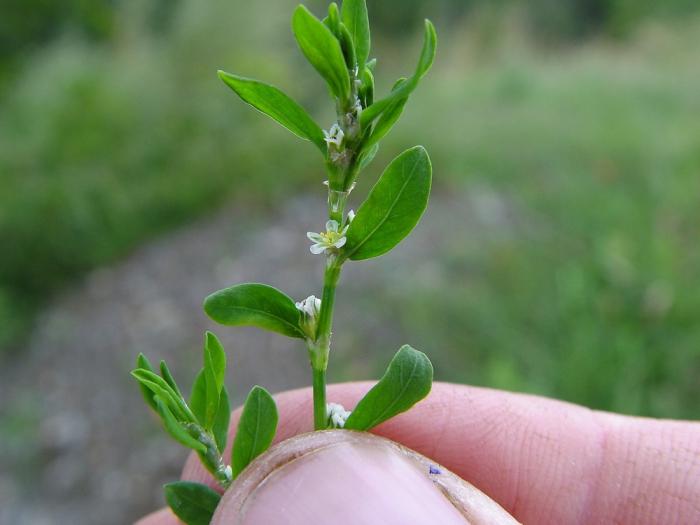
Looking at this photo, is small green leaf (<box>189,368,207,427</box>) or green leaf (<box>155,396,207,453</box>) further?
small green leaf (<box>189,368,207,427</box>)

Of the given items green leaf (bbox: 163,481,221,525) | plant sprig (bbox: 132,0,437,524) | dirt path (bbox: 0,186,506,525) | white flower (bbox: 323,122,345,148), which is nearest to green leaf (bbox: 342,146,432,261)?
plant sprig (bbox: 132,0,437,524)

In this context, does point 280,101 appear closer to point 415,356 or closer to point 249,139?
point 415,356

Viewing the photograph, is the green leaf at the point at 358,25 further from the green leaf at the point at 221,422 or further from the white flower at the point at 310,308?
the green leaf at the point at 221,422

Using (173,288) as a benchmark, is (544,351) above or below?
above

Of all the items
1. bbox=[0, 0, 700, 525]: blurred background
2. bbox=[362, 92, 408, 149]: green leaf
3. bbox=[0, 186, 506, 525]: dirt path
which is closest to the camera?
bbox=[362, 92, 408, 149]: green leaf

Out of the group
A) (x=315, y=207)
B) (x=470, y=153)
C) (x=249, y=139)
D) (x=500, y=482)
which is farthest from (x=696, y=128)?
(x=500, y=482)

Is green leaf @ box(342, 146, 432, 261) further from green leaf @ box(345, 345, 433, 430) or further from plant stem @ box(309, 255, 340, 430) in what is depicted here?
green leaf @ box(345, 345, 433, 430)
